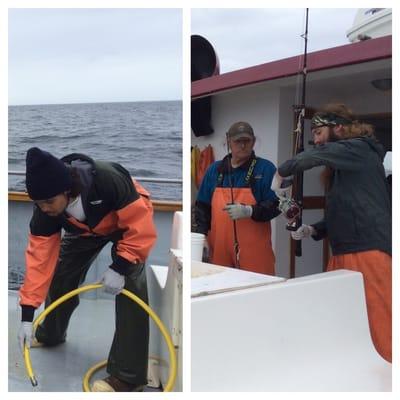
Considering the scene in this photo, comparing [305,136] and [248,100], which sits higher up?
[248,100]

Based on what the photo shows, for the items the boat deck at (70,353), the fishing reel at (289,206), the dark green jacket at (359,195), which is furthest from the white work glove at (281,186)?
the boat deck at (70,353)

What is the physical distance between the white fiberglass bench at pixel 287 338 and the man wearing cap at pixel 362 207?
0.39 feet

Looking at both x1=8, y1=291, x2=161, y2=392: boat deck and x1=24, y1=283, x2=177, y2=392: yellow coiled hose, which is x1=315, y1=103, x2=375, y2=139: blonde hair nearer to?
x1=24, y1=283, x2=177, y2=392: yellow coiled hose

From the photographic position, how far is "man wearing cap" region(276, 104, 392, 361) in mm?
1882

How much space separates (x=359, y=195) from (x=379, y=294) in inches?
14.7

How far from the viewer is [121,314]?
2.10 m

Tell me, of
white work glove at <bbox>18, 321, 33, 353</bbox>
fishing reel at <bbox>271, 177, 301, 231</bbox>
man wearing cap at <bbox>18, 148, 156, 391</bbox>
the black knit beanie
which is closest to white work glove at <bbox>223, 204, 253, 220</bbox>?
fishing reel at <bbox>271, 177, 301, 231</bbox>

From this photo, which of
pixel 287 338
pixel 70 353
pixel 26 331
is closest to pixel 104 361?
pixel 70 353

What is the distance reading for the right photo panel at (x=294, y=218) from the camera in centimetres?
156

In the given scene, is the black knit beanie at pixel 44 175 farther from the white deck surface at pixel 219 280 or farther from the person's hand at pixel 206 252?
the person's hand at pixel 206 252
